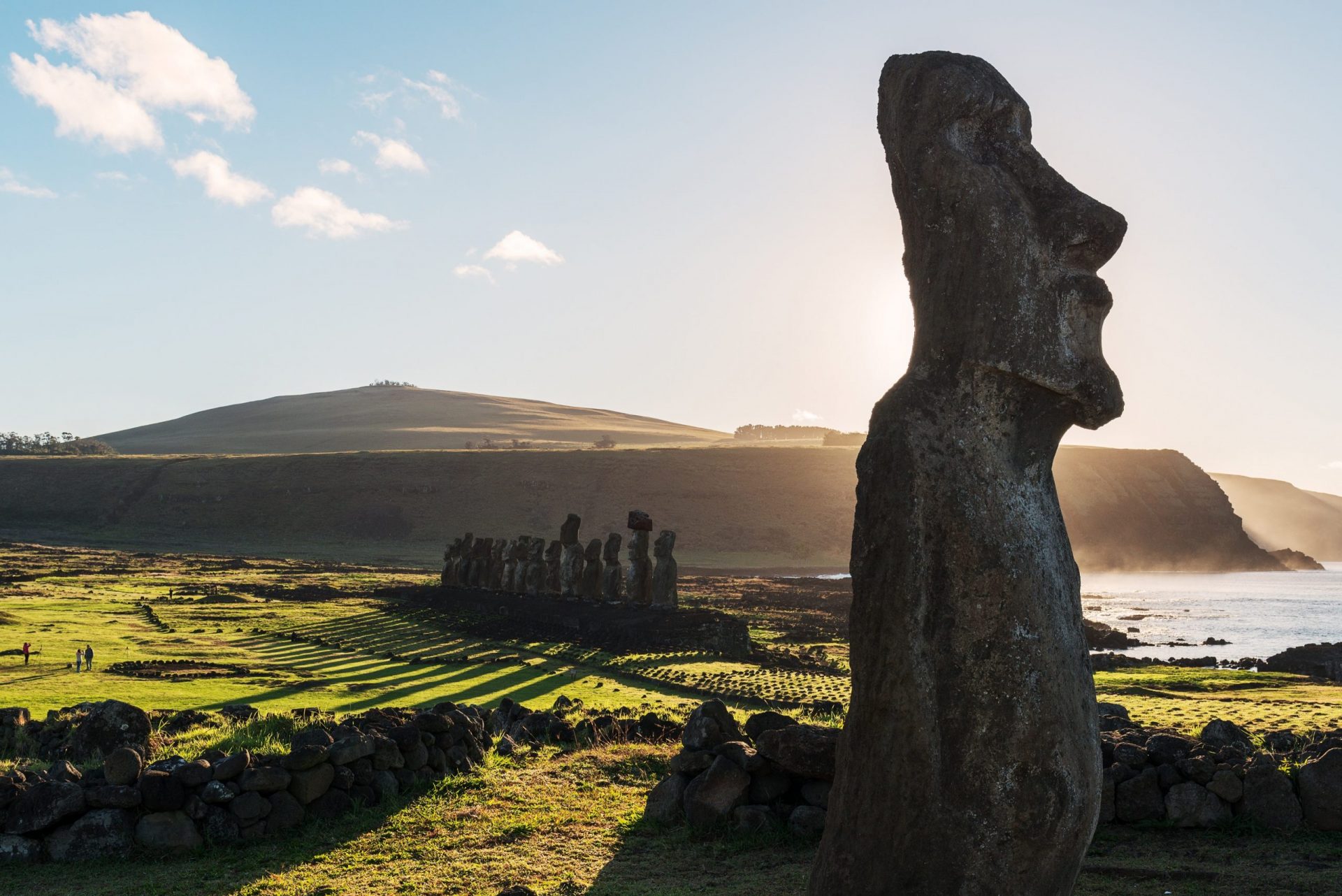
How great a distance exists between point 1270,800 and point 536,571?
3376 cm

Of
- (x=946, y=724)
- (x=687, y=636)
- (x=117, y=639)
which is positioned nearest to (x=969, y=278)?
(x=946, y=724)

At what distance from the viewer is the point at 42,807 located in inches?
366

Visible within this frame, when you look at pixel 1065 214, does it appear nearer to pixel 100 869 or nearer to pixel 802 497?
pixel 100 869

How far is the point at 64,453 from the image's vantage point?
134500 millimetres

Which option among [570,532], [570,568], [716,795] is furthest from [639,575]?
[716,795]

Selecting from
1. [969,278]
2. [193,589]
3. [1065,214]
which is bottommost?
[193,589]

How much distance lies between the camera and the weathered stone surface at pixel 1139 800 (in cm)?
926

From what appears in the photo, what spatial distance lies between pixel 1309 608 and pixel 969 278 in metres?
64.6

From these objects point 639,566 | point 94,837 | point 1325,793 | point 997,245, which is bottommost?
point 94,837

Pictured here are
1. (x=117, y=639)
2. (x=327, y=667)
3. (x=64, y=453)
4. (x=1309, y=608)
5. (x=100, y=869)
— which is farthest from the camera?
(x=64, y=453)

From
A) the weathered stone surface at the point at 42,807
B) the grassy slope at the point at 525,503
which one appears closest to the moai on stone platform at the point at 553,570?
the weathered stone surface at the point at 42,807

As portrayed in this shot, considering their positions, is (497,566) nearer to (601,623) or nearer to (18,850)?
(601,623)

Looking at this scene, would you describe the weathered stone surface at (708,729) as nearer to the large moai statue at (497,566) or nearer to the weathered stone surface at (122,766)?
the weathered stone surface at (122,766)

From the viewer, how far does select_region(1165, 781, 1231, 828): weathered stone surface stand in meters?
9.10
